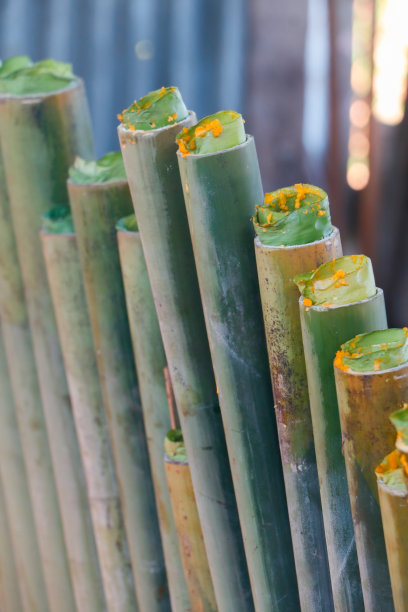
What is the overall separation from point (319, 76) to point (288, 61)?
0.11 meters

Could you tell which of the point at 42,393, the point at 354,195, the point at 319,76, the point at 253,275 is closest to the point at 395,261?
the point at 354,195

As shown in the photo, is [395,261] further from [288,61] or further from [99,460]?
[99,460]

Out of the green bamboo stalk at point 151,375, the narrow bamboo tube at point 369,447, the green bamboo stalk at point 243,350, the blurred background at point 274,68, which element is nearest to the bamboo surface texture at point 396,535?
the narrow bamboo tube at point 369,447

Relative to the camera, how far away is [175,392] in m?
0.60

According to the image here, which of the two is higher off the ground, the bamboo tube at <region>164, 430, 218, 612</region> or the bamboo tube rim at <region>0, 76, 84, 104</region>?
the bamboo tube rim at <region>0, 76, 84, 104</region>

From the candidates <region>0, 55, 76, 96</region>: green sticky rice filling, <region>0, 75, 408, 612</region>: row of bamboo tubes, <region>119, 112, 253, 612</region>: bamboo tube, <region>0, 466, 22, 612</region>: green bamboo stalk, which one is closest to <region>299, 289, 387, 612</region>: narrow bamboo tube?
<region>0, 75, 408, 612</region>: row of bamboo tubes

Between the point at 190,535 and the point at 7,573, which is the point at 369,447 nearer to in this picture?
the point at 190,535

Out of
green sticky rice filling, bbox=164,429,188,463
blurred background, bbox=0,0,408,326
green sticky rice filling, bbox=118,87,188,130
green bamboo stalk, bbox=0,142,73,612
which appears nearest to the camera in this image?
green sticky rice filling, bbox=118,87,188,130

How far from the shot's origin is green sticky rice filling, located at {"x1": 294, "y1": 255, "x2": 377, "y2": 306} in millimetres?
464

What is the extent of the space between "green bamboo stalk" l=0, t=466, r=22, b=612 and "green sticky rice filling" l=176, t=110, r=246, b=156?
57 cm

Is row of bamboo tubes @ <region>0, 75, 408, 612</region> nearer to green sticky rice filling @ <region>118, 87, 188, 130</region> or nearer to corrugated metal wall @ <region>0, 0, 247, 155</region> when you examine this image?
green sticky rice filling @ <region>118, 87, 188, 130</region>

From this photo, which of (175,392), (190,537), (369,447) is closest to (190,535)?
(190,537)

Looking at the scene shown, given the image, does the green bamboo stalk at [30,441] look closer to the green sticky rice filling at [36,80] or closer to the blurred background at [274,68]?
the green sticky rice filling at [36,80]

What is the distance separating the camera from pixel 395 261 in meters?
2.36
